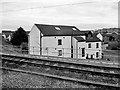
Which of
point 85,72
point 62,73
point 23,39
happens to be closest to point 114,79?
point 85,72

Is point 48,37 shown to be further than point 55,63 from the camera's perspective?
Yes

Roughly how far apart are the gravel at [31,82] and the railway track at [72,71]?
30 cm

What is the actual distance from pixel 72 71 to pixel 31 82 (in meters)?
1.48

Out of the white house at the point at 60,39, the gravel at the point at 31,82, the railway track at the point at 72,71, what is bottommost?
the gravel at the point at 31,82

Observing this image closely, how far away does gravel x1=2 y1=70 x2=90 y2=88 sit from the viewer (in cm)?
421

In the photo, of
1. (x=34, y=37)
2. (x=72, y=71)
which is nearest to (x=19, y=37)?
(x=34, y=37)

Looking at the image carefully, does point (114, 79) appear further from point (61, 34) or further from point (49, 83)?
point (61, 34)

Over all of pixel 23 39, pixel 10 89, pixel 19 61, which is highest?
pixel 23 39

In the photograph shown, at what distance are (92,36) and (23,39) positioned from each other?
8906 mm

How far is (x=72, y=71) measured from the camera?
5.35 metres

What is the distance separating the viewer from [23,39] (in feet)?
71.9

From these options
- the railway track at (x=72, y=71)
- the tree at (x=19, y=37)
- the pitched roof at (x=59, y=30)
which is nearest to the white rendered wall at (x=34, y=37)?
the pitched roof at (x=59, y=30)

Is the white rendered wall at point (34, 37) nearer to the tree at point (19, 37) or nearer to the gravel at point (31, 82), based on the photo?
the tree at point (19, 37)

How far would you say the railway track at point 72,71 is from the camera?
452 centimetres
